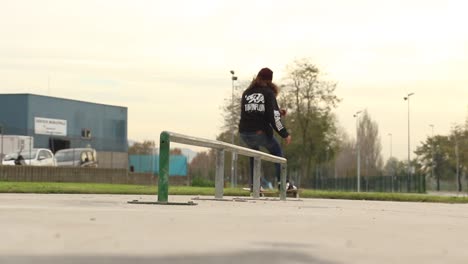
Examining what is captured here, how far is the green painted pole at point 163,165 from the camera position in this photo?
762 cm

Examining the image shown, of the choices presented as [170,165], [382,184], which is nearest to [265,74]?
[170,165]

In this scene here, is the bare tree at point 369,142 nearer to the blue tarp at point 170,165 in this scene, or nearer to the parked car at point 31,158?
the blue tarp at point 170,165

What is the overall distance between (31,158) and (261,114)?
3318 cm

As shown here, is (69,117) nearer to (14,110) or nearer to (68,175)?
(14,110)

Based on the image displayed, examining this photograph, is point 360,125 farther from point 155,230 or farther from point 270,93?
point 155,230

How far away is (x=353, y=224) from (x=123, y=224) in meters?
1.98

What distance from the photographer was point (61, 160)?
4650 cm

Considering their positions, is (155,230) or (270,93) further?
(270,93)

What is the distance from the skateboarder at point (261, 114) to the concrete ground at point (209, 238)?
203 inches

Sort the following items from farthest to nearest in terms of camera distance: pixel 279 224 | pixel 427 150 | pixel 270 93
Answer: pixel 427 150 < pixel 270 93 < pixel 279 224

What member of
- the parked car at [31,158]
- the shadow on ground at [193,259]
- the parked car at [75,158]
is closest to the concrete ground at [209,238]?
the shadow on ground at [193,259]

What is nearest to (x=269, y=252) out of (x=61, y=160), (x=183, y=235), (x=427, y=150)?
(x=183, y=235)

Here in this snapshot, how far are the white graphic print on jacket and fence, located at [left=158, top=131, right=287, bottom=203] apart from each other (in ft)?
2.54

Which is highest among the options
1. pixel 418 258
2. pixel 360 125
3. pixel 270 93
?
pixel 360 125
